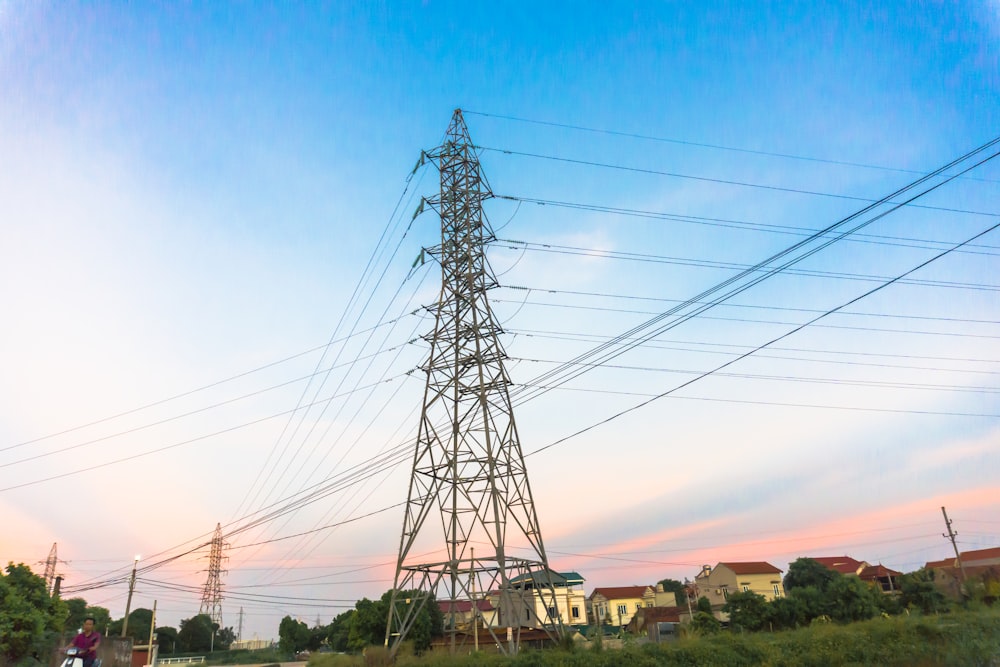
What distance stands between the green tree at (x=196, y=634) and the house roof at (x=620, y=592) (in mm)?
52711

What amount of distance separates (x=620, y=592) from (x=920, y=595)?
4648cm

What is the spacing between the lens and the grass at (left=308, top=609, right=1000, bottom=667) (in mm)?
18750

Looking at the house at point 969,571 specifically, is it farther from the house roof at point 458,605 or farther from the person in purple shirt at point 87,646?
the person in purple shirt at point 87,646

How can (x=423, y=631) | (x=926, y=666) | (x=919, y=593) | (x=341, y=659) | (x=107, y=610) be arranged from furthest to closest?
(x=107, y=610), (x=919, y=593), (x=423, y=631), (x=341, y=659), (x=926, y=666)

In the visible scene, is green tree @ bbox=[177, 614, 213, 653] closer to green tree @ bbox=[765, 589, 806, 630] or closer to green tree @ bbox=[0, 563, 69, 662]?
green tree @ bbox=[0, 563, 69, 662]

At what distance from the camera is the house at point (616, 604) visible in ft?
261

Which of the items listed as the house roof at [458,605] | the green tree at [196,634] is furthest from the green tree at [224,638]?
the house roof at [458,605]

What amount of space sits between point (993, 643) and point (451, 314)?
2463 cm

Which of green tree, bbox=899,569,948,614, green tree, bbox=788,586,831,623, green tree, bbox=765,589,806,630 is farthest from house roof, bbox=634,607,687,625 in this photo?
green tree, bbox=899,569,948,614

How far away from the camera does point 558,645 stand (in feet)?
66.6

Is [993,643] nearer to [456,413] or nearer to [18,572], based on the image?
[456,413]

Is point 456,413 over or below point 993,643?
over

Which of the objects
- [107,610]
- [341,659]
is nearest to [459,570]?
[341,659]

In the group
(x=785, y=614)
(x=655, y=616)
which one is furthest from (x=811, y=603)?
(x=655, y=616)
